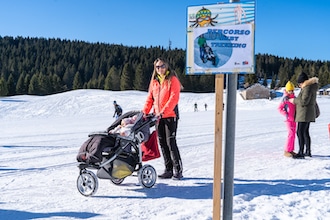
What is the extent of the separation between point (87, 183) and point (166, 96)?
1703 millimetres

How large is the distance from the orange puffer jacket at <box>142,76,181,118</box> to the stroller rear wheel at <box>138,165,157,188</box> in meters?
0.83

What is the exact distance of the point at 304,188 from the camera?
5.49 metres

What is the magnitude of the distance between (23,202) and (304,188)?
3792mm

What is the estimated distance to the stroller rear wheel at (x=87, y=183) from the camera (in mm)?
4984

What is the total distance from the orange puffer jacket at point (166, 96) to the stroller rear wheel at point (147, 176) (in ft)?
2.72

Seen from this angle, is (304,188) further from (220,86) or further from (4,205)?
(4,205)

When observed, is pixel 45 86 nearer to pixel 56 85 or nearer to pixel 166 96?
pixel 56 85

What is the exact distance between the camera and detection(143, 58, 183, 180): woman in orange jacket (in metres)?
5.67

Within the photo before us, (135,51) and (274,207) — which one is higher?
(135,51)

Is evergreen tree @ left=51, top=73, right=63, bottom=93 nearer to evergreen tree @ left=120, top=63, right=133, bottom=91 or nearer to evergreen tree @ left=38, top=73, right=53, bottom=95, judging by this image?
evergreen tree @ left=38, top=73, right=53, bottom=95

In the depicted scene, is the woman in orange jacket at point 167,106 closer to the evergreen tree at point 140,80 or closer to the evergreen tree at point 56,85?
the evergreen tree at point 140,80

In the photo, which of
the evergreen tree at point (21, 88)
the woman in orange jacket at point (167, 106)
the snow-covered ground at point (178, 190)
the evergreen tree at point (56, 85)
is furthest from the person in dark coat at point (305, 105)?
the evergreen tree at point (21, 88)

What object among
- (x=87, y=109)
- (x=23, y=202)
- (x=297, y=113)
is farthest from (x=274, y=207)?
(x=87, y=109)

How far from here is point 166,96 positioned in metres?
5.75
